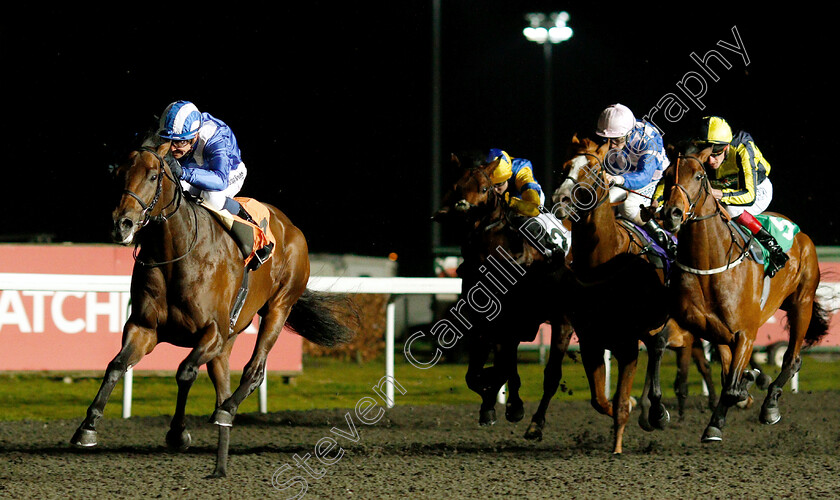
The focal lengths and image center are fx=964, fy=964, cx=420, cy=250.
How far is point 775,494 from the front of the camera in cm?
397

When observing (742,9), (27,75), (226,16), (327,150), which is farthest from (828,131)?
(27,75)

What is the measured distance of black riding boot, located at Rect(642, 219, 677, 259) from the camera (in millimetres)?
5555

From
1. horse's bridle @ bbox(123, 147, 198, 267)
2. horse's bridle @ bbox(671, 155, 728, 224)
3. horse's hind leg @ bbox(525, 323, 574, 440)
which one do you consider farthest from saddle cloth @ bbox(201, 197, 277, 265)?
horse's bridle @ bbox(671, 155, 728, 224)

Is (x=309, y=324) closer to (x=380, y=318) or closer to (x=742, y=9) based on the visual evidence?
(x=380, y=318)

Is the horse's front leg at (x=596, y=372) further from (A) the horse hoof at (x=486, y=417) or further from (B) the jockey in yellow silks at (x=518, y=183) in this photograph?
(B) the jockey in yellow silks at (x=518, y=183)

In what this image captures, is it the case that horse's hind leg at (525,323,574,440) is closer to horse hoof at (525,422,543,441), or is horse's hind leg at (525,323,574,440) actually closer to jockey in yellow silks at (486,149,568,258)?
horse hoof at (525,422,543,441)

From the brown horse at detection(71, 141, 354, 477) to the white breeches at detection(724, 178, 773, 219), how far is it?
8.81 feet

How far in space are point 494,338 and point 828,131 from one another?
48.5 feet

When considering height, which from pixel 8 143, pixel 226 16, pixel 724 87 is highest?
pixel 226 16

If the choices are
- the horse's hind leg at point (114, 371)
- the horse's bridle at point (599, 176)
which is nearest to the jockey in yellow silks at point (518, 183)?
the horse's bridle at point (599, 176)

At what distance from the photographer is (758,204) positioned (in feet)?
19.6

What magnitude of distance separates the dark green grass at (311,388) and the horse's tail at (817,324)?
170cm

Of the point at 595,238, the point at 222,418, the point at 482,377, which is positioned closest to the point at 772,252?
the point at 595,238

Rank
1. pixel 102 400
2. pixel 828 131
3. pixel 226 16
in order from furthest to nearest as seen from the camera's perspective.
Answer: pixel 828 131 → pixel 226 16 → pixel 102 400
